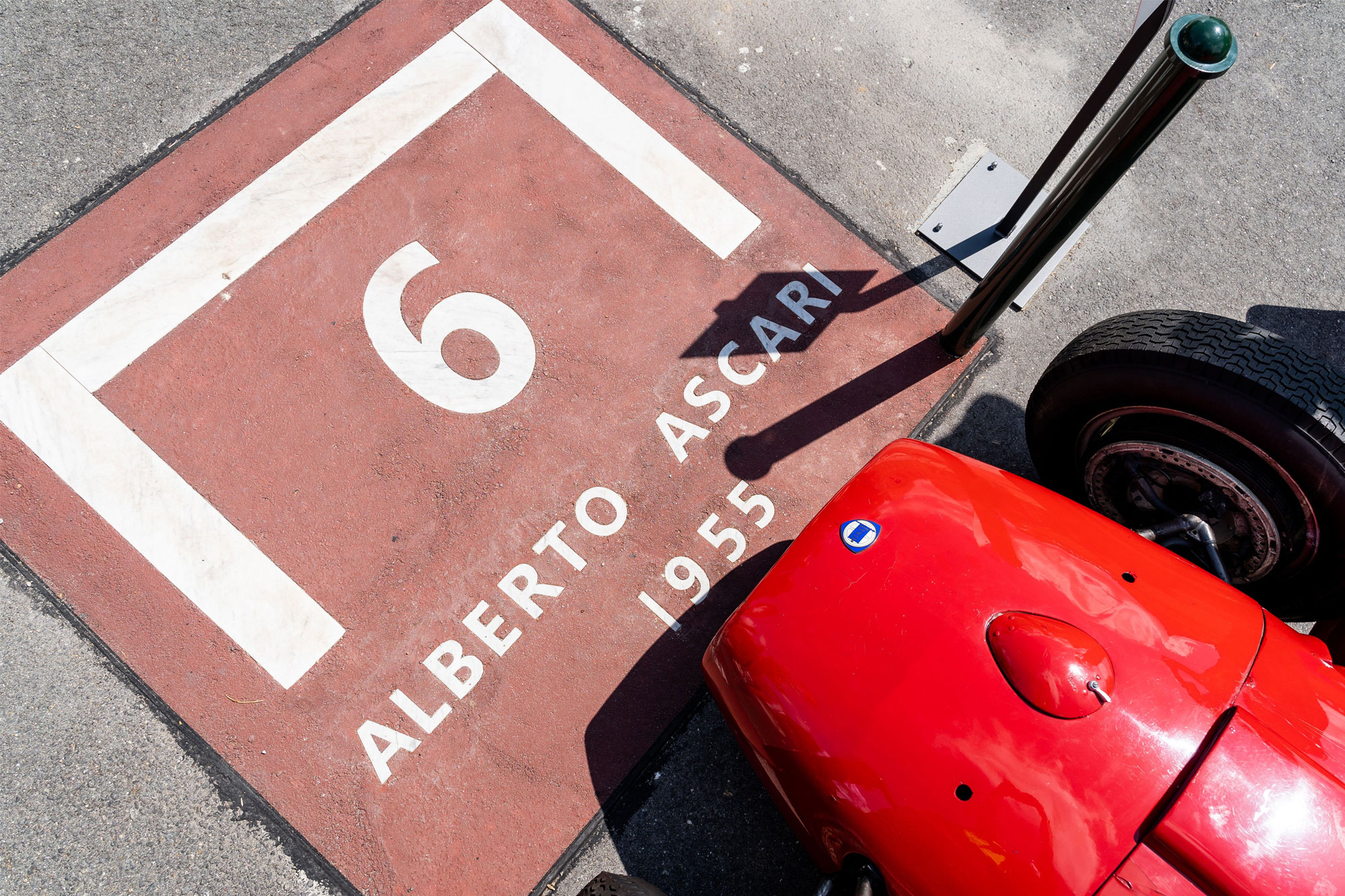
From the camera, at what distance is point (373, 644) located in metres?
3.93

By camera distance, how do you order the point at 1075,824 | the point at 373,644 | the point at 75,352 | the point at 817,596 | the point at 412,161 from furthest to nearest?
the point at 412,161 → the point at 75,352 → the point at 373,644 → the point at 817,596 → the point at 1075,824

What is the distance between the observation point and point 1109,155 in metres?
3.13

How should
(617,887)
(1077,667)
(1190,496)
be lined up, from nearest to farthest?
(1077,667)
(617,887)
(1190,496)

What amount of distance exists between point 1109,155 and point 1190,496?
4.98ft

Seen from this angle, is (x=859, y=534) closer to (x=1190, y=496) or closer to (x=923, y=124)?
(x=1190, y=496)

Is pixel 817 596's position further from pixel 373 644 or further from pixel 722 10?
pixel 722 10

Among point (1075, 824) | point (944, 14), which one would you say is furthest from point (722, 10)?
point (1075, 824)

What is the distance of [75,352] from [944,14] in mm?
5272

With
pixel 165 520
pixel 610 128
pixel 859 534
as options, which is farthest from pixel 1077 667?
pixel 165 520

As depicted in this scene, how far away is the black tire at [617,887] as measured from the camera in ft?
10.4

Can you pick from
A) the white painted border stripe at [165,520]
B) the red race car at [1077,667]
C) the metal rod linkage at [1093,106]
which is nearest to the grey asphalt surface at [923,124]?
the metal rod linkage at [1093,106]

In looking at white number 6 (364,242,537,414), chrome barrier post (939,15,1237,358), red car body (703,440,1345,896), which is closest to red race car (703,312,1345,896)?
red car body (703,440,1345,896)

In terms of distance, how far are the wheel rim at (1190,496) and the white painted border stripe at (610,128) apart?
7.29 feet

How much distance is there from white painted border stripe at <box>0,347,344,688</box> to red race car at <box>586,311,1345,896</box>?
1.91 m
